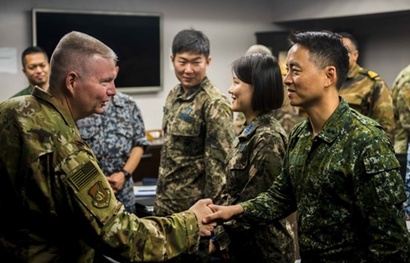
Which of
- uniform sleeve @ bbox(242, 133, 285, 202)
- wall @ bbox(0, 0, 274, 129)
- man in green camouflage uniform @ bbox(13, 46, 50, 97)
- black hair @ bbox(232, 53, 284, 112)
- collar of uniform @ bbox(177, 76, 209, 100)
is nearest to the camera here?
uniform sleeve @ bbox(242, 133, 285, 202)

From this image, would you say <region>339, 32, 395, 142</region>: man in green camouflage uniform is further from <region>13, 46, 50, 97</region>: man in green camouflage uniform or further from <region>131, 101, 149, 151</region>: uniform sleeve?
<region>13, 46, 50, 97</region>: man in green camouflage uniform

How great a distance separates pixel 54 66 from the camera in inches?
75.3

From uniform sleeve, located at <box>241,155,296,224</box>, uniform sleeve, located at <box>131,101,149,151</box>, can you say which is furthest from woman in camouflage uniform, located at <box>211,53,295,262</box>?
uniform sleeve, located at <box>131,101,149,151</box>

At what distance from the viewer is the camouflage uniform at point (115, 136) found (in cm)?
347

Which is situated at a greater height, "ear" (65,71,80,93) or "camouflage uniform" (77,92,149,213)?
"ear" (65,71,80,93)

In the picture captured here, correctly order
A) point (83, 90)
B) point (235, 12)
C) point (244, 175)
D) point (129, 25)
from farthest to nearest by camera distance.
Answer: point (235, 12) < point (129, 25) < point (244, 175) < point (83, 90)

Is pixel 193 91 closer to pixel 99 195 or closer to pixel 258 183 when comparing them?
pixel 258 183

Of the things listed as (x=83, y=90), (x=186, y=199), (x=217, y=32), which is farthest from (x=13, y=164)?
(x=217, y=32)

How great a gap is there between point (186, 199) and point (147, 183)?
1.46 meters

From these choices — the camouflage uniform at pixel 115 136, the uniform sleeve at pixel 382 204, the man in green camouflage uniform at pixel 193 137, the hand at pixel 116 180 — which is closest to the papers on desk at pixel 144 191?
the camouflage uniform at pixel 115 136

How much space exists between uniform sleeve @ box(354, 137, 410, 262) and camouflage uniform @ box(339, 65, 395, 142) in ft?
8.16

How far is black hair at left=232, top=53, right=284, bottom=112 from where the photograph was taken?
2557 mm

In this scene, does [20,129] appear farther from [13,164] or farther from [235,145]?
[235,145]

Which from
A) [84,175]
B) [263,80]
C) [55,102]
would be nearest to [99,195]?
[84,175]
